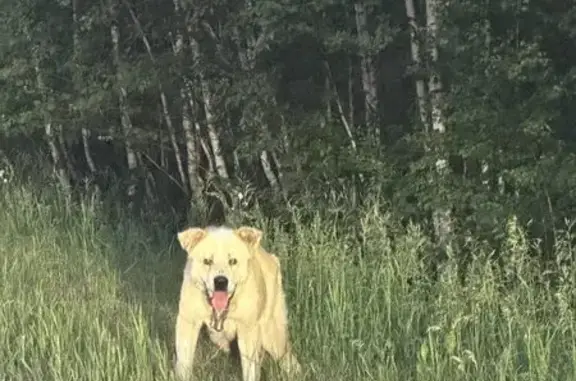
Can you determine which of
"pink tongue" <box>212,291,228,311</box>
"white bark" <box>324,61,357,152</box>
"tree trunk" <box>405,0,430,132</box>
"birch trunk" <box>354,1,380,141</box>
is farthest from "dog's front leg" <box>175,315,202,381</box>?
"birch trunk" <box>354,1,380,141</box>

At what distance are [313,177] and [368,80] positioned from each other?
1.27m

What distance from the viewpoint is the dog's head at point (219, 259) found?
5531 millimetres

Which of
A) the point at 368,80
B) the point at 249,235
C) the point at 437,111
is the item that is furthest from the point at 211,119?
the point at 249,235

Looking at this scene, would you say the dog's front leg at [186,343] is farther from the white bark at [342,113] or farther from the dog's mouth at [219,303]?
the white bark at [342,113]

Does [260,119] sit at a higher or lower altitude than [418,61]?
lower

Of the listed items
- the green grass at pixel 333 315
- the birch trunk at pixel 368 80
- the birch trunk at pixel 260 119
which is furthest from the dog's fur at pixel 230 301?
the birch trunk at pixel 260 119

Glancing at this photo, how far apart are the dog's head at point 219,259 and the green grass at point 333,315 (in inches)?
19.3

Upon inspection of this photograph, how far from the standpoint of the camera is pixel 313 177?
414 inches

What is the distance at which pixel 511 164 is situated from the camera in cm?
891

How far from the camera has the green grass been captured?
561cm

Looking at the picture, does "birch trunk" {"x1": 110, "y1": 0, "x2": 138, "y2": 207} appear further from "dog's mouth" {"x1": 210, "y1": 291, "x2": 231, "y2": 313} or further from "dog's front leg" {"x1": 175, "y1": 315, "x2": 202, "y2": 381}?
"dog's mouth" {"x1": 210, "y1": 291, "x2": 231, "y2": 313}

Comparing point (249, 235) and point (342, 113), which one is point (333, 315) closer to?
point (249, 235)

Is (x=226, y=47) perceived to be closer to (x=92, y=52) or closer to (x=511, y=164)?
(x=92, y=52)

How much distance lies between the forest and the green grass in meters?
0.02
